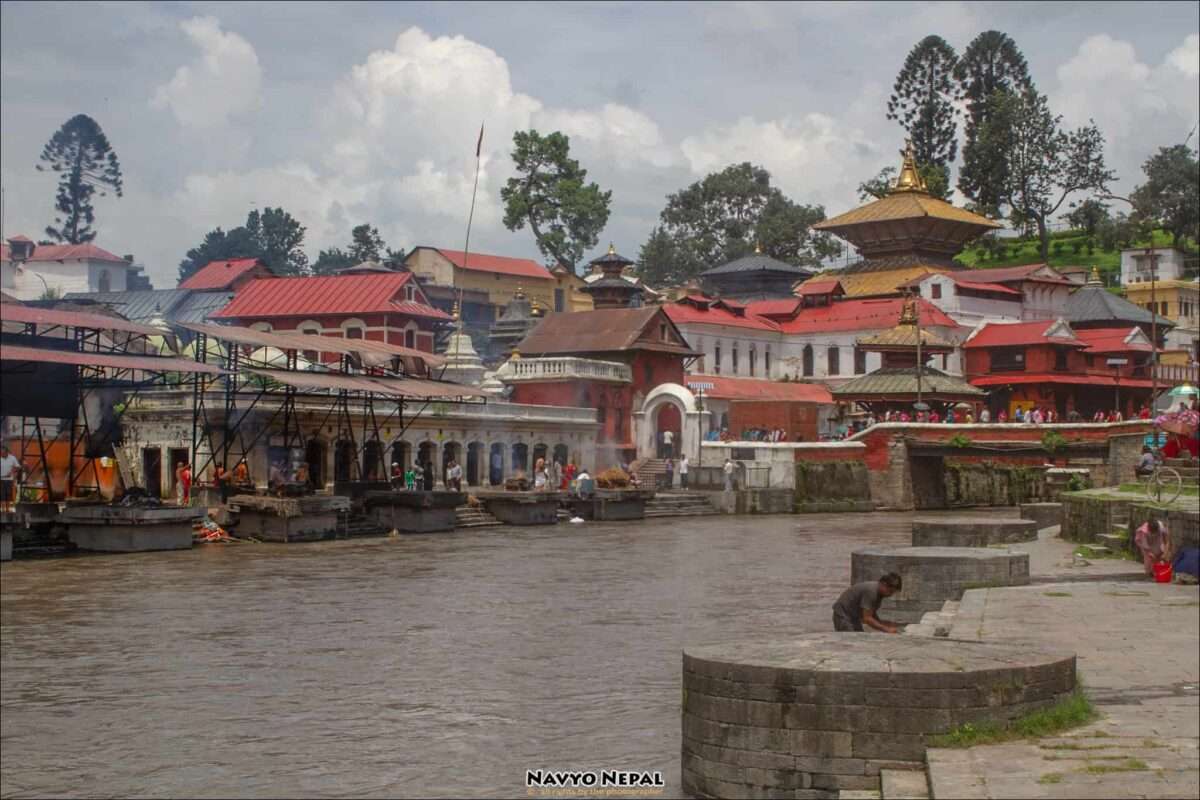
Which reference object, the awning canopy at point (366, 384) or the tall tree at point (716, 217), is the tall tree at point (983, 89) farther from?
the awning canopy at point (366, 384)

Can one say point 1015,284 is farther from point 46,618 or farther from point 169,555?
point 46,618

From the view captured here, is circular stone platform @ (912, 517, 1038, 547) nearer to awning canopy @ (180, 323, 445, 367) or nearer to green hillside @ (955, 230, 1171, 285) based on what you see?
awning canopy @ (180, 323, 445, 367)

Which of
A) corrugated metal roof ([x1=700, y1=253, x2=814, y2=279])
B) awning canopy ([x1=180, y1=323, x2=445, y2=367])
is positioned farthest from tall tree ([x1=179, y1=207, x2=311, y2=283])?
awning canopy ([x1=180, y1=323, x2=445, y2=367])

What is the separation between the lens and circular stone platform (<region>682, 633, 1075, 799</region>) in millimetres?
10539

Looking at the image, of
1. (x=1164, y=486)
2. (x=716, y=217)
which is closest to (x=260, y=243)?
(x=716, y=217)

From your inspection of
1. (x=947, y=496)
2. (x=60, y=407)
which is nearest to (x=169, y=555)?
(x=60, y=407)

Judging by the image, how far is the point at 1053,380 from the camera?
238 ft

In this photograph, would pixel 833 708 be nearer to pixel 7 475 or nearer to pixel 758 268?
pixel 7 475

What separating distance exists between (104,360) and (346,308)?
36247 millimetres

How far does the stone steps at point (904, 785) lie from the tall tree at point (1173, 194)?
3890 inches

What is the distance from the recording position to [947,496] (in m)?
61.6

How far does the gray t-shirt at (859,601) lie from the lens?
53.1ft

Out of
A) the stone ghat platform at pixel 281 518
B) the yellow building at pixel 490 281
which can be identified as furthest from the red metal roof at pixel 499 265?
the stone ghat platform at pixel 281 518

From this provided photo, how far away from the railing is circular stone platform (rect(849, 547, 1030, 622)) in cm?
4308
